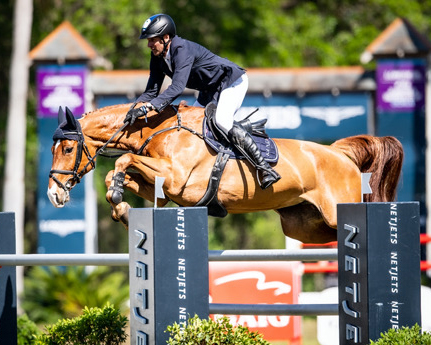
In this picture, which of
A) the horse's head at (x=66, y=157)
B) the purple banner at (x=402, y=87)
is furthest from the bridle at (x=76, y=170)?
the purple banner at (x=402, y=87)

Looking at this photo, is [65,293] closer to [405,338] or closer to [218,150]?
[218,150]

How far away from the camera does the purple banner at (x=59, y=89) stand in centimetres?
1091

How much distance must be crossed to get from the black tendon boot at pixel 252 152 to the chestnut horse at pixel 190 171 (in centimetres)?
10

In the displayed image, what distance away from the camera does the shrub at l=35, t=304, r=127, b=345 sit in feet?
14.7

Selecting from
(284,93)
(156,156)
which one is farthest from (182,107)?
(284,93)

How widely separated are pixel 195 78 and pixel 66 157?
1.08 metres

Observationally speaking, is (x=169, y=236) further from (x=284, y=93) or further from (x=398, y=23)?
(x=398, y=23)

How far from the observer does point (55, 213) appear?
10922mm

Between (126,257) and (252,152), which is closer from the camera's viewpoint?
(126,257)

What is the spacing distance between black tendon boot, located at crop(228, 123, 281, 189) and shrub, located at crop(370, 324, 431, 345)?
163 centimetres

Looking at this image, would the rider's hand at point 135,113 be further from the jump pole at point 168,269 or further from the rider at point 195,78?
the jump pole at point 168,269

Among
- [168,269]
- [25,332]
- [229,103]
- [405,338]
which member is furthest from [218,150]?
[25,332]

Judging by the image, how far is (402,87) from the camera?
34.9 feet

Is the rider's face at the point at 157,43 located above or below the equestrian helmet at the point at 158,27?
below
